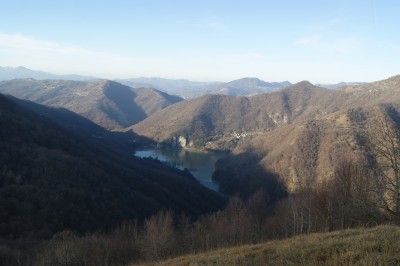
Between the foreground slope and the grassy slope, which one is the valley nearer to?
the foreground slope

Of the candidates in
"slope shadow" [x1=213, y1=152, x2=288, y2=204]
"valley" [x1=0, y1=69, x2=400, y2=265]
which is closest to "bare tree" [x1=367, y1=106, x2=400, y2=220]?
"valley" [x1=0, y1=69, x2=400, y2=265]

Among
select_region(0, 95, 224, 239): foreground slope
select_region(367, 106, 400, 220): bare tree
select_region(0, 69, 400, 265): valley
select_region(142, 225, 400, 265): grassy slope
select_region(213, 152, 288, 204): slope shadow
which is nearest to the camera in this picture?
select_region(142, 225, 400, 265): grassy slope

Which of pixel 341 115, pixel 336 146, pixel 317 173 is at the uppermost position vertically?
pixel 341 115

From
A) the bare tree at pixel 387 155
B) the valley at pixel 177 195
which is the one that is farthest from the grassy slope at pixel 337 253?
the valley at pixel 177 195

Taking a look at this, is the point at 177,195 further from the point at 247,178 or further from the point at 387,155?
the point at 387,155

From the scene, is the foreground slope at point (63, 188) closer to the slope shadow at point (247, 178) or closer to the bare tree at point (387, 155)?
the slope shadow at point (247, 178)

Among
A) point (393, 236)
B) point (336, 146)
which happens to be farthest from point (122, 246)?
point (336, 146)

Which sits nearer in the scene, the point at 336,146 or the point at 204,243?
the point at 204,243

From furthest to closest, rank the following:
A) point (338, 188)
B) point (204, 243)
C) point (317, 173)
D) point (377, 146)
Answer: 1. point (317, 173)
2. point (204, 243)
3. point (338, 188)
4. point (377, 146)

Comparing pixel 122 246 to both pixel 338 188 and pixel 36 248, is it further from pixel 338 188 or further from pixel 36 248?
pixel 338 188
